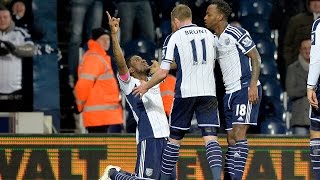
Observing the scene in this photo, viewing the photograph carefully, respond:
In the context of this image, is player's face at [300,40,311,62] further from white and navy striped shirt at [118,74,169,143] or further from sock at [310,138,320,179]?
sock at [310,138,320,179]

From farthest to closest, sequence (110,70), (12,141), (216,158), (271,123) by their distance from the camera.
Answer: (271,123) < (110,70) < (12,141) < (216,158)

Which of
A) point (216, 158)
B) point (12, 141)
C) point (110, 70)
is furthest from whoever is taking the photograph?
point (110, 70)

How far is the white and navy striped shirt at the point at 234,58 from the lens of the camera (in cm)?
1540

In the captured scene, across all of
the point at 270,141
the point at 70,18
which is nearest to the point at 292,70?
the point at 270,141

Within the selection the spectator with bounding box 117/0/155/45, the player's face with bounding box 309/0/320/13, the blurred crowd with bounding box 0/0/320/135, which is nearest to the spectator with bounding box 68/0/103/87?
the blurred crowd with bounding box 0/0/320/135

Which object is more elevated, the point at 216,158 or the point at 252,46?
the point at 252,46

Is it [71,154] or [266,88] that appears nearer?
[71,154]

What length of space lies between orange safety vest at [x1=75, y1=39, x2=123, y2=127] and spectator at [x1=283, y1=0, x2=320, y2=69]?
9.72ft

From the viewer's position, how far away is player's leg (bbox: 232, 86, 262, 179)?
15.2 meters

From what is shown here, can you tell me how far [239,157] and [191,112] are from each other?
733 millimetres

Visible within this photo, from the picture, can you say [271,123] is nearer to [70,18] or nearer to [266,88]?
[266,88]

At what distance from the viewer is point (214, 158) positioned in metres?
14.9

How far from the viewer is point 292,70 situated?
63.6ft

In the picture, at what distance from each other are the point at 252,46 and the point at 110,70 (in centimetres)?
352
